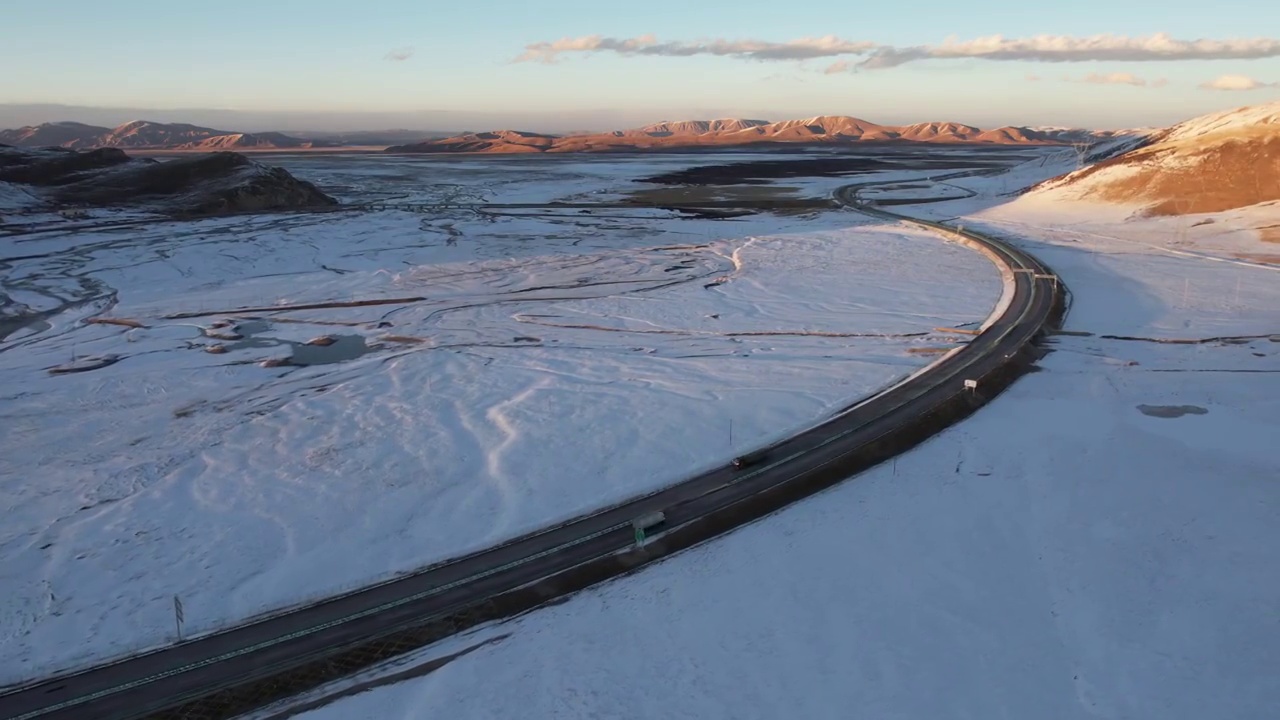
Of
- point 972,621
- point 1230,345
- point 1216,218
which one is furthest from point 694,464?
point 1216,218

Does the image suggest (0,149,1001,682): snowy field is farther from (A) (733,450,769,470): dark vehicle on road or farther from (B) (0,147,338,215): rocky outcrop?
(B) (0,147,338,215): rocky outcrop


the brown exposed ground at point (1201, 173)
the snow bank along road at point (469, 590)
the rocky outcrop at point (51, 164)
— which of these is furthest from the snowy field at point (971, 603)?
the rocky outcrop at point (51, 164)

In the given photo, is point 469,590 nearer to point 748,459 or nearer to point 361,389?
point 748,459

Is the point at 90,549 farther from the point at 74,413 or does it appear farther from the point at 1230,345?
the point at 1230,345

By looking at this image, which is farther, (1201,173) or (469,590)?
(1201,173)

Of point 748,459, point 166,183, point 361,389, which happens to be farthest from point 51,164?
point 748,459
